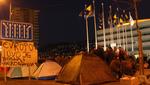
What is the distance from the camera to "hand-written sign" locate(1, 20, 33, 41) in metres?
10.8

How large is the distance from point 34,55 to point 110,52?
25.9 feet

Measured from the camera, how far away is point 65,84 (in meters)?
15.1

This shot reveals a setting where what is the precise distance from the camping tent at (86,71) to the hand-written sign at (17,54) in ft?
9.00

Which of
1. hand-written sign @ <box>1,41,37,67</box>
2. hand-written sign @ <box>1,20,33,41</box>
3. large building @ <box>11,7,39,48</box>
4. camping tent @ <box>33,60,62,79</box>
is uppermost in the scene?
large building @ <box>11,7,39,48</box>

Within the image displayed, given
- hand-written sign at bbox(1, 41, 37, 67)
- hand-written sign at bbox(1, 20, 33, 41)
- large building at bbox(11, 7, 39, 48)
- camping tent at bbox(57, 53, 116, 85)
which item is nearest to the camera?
hand-written sign at bbox(1, 20, 33, 41)

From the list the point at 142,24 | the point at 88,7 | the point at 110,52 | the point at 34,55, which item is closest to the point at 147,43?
the point at 142,24

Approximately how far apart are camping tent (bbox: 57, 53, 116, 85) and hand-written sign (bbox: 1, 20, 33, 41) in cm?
397

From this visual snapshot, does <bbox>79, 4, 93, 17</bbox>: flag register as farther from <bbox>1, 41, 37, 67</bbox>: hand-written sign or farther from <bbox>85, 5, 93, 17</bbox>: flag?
<bbox>1, 41, 37, 67</bbox>: hand-written sign

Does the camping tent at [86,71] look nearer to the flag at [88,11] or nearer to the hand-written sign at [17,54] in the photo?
the hand-written sign at [17,54]

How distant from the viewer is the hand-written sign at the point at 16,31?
10751mm

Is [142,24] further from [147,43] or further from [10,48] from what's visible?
[10,48]

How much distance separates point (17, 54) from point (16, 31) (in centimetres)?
130

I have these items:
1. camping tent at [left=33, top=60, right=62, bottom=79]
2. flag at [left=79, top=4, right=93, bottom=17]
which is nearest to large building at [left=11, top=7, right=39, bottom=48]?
flag at [left=79, top=4, right=93, bottom=17]

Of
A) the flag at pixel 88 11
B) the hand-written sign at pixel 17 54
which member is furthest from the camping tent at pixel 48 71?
the flag at pixel 88 11
